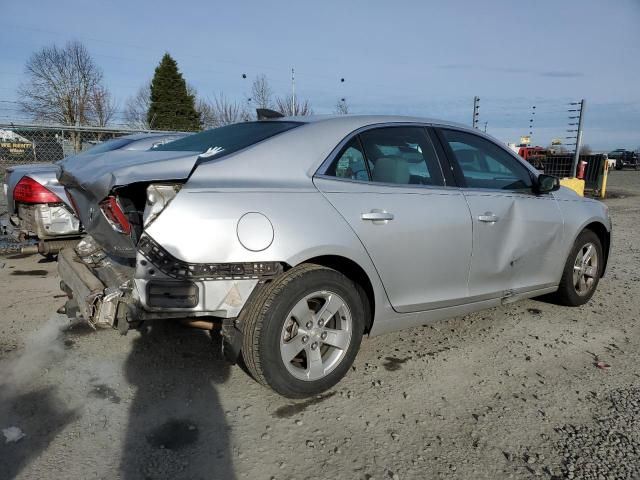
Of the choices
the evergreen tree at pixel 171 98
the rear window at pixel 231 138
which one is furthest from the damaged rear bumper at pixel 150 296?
the evergreen tree at pixel 171 98

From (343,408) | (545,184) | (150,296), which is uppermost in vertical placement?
(545,184)

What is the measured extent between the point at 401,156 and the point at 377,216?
636mm

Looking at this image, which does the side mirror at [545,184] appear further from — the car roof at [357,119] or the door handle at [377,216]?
the door handle at [377,216]

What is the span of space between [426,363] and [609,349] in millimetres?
1522

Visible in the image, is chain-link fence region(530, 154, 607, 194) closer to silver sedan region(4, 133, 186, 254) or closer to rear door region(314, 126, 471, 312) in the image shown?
rear door region(314, 126, 471, 312)

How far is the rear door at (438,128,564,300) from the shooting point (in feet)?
11.6

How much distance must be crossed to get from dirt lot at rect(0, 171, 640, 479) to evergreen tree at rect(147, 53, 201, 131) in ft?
104

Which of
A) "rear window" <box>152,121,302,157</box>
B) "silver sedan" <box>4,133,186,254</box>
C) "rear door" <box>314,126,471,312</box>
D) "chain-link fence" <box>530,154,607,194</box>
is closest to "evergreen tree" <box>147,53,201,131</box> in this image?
"chain-link fence" <box>530,154,607,194</box>

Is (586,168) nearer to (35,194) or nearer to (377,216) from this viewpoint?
(377,216)

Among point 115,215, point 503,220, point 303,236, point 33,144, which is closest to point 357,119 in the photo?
point 303,236

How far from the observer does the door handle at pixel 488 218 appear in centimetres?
346

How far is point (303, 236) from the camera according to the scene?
2.64 metres

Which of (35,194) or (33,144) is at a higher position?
(33,144)

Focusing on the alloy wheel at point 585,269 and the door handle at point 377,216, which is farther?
the alloy wheel at point 585,269
